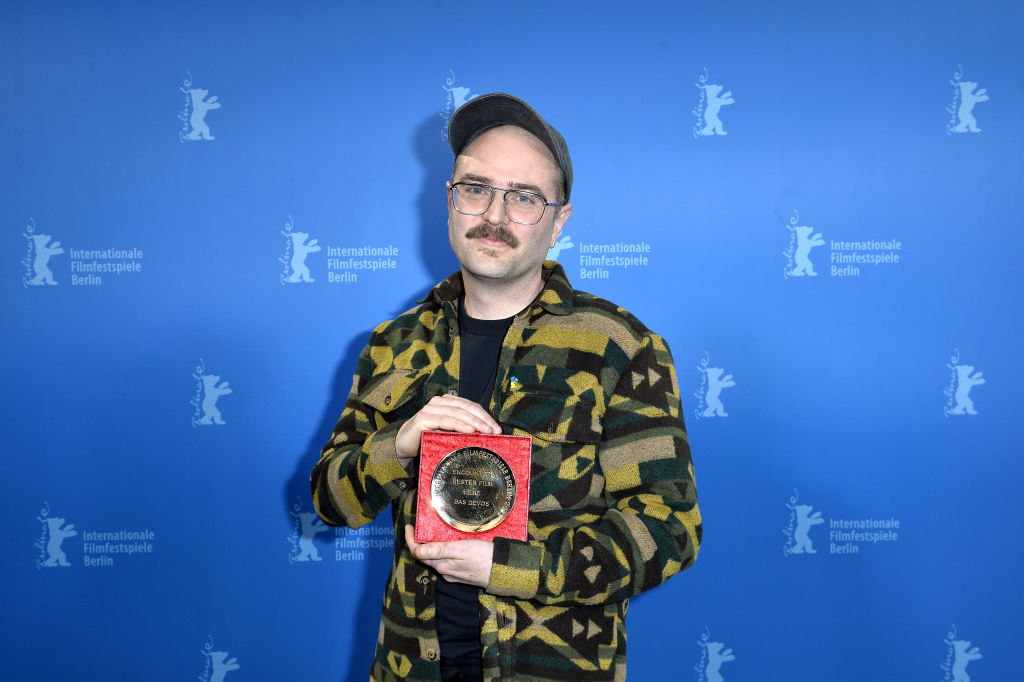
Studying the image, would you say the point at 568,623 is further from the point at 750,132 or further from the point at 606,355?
the point at 750,132

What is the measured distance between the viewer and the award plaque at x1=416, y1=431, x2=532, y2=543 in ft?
3.64

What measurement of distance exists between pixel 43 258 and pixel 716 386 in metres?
1.92

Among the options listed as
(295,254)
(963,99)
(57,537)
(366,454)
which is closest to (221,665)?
(57,537)

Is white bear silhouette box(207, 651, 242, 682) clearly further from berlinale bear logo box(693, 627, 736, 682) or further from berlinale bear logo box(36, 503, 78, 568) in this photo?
berlinale bear logo box(693, 627, 736, 682)

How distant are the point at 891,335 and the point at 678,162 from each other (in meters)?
0.75

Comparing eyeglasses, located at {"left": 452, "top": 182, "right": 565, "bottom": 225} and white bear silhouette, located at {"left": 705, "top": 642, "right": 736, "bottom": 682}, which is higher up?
eyeglasses, located at {"left": 452, "top": 182, "right": 565, "bottom": 225}

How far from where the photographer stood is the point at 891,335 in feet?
6.84

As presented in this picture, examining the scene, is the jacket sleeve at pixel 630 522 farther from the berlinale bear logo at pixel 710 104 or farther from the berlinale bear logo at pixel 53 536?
the berlinale bear logo at pixel 53 536

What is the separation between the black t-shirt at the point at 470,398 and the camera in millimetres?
1228

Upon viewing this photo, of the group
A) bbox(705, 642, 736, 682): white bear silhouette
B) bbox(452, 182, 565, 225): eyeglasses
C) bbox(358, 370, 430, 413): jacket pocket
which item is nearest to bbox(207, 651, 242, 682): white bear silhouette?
bbox(358, 370, 430, 413): jacket pocket

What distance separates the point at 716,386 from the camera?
82.6 inches

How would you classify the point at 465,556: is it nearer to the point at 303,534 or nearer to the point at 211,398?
the point at 303,534

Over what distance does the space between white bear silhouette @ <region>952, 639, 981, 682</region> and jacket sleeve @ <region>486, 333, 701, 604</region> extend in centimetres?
137

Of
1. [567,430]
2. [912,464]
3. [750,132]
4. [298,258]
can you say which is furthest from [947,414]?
[298,258]
